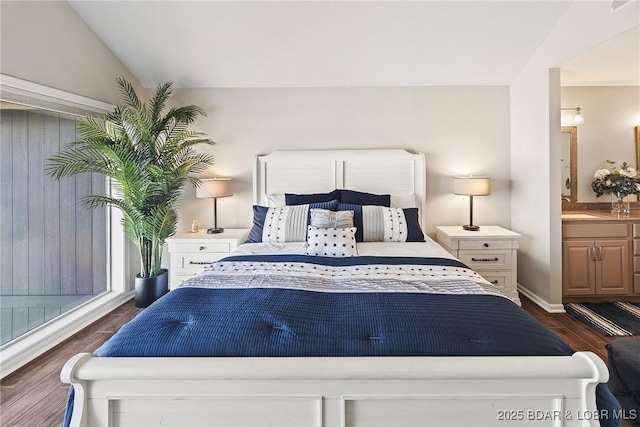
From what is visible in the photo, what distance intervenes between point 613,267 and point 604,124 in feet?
5.16

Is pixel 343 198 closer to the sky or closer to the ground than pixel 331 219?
closer to the sky

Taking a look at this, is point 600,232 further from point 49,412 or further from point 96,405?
point 49,412

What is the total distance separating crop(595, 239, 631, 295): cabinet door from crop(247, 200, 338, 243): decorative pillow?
8.32ft

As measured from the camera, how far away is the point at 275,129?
3.76 meters

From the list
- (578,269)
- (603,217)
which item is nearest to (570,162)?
(603,217)

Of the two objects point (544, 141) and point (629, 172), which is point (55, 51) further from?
point (629, 172)

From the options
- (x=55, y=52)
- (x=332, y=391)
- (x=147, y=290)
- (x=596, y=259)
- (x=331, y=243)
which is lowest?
(x=147, y=290)

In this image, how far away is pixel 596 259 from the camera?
10.6 ft

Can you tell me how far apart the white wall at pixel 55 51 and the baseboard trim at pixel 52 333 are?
1.84 m

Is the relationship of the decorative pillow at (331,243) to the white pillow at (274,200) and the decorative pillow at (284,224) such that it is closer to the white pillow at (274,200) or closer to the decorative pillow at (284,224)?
the decorative pillow at (284,224)

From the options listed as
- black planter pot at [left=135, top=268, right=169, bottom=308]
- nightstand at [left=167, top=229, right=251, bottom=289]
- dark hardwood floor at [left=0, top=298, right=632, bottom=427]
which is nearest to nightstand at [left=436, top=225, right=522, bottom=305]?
dark hardwood floor at [left=0, top=298, right=632, bottom=427]

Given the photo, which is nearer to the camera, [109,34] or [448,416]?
A: [448,416]

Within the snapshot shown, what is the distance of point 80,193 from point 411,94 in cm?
345

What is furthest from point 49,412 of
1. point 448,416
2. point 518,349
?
point 518,349
